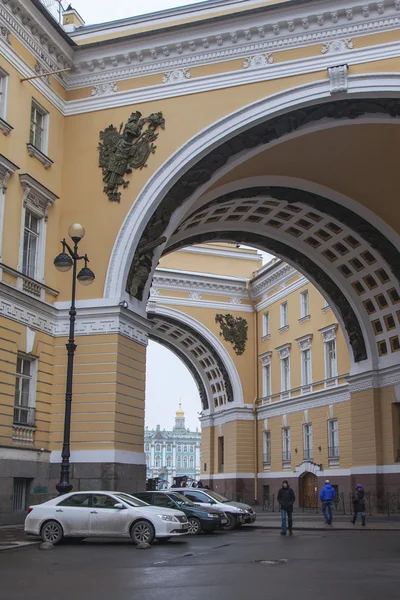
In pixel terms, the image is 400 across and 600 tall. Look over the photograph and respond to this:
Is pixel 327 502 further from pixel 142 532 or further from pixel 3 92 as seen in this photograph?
pixel 3 92

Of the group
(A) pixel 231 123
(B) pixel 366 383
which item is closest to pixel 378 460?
(B) pixel 366 383

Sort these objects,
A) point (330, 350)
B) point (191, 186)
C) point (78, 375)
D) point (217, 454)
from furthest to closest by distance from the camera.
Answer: point (217, 454) → point (330, 350) → point (191, 186) → point (78, 375)

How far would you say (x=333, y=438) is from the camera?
127 feet

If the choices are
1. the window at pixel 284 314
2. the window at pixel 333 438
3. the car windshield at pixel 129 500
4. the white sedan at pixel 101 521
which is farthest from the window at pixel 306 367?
the white sedan at pixel 101 521

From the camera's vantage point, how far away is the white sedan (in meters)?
16.1

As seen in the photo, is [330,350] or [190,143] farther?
[330,350]

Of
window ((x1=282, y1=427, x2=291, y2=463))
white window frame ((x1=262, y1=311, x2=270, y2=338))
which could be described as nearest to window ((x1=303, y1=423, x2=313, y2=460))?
window ((x1=282, y1=427, x2=291, y2=463))

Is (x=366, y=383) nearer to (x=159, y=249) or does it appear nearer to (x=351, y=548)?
(x=159, y=249)

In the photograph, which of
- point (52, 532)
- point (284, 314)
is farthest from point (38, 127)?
point (284, 314)

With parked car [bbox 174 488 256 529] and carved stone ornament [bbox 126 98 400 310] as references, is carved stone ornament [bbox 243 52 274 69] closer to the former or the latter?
carved stone ornament [bbox 126 98 400 310]

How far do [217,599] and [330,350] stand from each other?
3150cm

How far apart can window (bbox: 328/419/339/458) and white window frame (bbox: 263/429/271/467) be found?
7662mm

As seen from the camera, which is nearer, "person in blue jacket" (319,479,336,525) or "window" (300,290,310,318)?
"person in blue jacket" (319,479,336,525)

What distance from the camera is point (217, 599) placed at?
905cm
